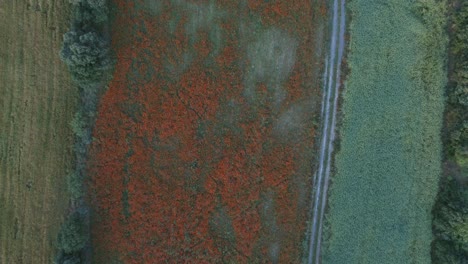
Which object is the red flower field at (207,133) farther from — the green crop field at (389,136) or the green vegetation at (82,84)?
the green crop field at (389,136)

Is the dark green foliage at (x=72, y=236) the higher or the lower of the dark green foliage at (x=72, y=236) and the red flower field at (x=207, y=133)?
the lower

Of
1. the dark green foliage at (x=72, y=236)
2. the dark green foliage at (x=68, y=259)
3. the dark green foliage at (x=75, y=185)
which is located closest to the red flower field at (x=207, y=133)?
the dark green foliage at (x=75, y=185)

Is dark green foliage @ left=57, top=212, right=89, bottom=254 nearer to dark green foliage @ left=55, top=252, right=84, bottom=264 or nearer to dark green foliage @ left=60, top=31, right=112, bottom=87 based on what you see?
dark green foliage @ left=55, top=252, right=84, bottom=264

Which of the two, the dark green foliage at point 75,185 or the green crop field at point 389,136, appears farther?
the green crop field at point 389,136

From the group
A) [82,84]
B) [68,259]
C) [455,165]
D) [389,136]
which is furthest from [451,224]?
[82,84]

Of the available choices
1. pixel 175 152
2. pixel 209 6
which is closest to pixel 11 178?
pixel 175 152
